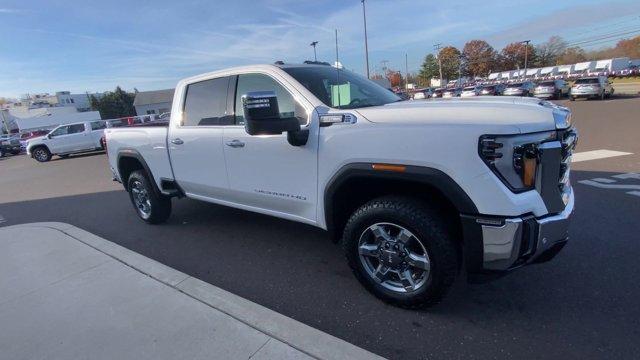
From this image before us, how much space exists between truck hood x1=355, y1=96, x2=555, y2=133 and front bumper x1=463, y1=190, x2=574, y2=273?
58 cm

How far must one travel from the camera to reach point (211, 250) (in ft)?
15.2

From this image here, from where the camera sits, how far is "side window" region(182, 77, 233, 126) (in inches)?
167

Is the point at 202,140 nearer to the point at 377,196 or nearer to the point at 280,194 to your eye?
the point at 280,194

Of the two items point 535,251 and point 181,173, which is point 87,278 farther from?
point 535,251

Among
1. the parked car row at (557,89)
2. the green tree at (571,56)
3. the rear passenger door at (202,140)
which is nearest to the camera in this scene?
the rear passenger door at (202,140)

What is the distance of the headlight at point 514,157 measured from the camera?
7.97 ft

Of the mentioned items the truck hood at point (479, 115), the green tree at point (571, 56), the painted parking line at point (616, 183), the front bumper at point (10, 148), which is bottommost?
the front bumper at point (10, 148)

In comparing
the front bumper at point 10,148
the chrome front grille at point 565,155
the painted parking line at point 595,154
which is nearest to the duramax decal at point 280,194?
the chrome front grille at point 565,155

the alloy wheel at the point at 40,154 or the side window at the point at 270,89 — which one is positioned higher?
the side window at the point at 270,89

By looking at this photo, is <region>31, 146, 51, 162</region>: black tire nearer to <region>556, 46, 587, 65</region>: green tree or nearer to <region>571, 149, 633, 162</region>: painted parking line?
<region>571, 149, 633, 162</region>: painted parking line

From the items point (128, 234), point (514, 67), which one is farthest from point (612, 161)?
point (514, 67)

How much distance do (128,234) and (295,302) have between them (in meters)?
3.29

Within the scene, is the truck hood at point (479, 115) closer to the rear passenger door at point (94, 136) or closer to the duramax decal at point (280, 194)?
the duramax decal at point (280, 194)

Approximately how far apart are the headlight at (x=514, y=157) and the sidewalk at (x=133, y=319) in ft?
4.65
